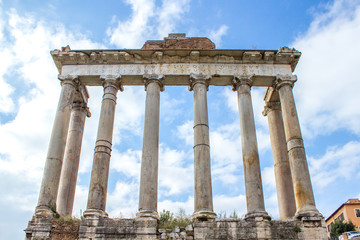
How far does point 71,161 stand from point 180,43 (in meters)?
8.87

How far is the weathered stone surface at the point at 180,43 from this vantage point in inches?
739

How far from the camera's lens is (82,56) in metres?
17.8

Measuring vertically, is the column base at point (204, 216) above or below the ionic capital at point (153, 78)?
below

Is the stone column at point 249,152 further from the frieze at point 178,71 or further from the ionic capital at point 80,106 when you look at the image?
the ionic capital at point 80,106

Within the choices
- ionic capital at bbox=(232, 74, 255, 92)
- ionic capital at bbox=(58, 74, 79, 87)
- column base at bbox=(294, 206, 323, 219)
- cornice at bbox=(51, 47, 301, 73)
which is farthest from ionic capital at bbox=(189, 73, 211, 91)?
column base at bbox=(294, 206, 323, 219)

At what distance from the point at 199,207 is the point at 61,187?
7.58 metres

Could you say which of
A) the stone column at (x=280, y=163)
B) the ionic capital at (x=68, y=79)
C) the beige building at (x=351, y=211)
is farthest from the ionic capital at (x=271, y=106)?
the beige building at (x=351, y=211)

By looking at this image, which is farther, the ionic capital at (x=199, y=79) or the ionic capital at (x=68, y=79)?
the ionic capital at (x=68, y=79)

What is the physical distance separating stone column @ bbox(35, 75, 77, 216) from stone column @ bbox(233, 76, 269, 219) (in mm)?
8569

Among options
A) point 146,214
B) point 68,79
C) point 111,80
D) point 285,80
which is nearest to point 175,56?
point 111,80

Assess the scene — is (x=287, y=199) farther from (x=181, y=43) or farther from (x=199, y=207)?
(x=181, y=43)

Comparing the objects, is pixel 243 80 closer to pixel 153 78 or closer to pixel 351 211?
pixel 153 78

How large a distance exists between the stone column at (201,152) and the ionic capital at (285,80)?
12.1 ft

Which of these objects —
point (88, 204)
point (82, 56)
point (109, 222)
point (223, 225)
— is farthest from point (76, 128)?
point (223, 225)
